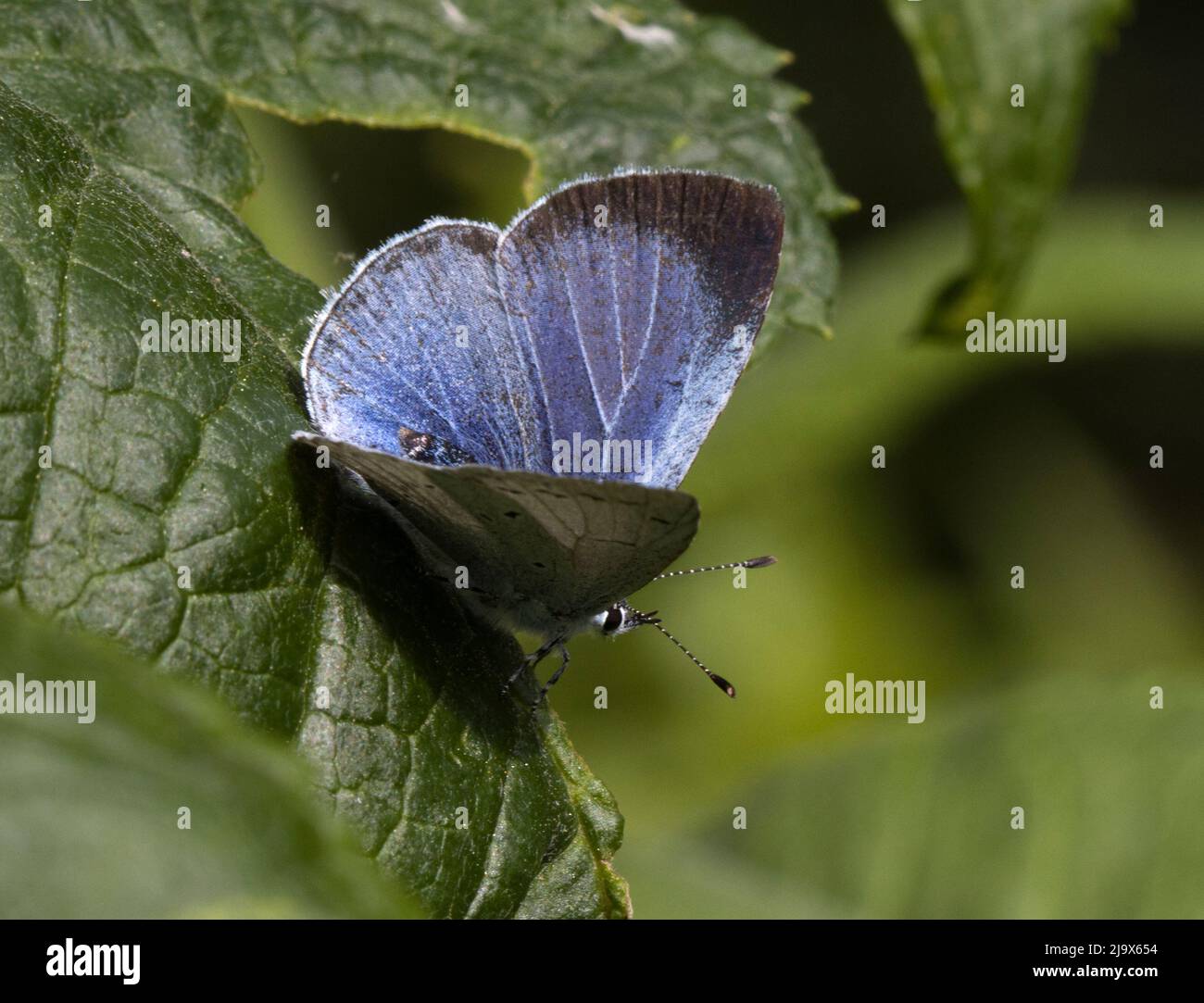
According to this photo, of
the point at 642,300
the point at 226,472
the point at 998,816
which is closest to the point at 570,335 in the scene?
the point at 642,300

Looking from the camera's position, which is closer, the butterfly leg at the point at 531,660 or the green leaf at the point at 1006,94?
the butterfly leg at the point at 531,660

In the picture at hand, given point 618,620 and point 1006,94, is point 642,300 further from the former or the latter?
point 1006,94

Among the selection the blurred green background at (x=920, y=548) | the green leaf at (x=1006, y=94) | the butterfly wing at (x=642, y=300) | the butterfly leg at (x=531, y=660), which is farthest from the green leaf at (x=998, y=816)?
the butterfly wing at (x=642, y=300)

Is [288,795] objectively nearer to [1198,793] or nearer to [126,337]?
[126,337]

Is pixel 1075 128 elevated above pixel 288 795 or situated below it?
above

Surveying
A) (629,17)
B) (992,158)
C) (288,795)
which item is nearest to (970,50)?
(992,158)

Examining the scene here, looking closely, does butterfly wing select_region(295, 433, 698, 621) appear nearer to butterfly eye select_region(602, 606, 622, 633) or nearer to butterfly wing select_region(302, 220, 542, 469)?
butterfly eye select_region(602, 606, 622, 633)

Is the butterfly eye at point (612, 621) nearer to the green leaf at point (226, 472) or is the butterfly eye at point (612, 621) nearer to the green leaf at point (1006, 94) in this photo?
the green leaf at point (226, 472)
